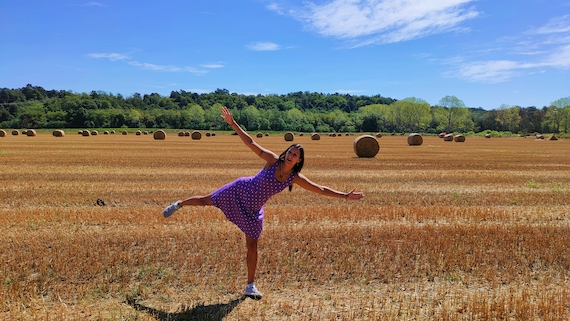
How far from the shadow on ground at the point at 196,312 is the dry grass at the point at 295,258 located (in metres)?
0.03

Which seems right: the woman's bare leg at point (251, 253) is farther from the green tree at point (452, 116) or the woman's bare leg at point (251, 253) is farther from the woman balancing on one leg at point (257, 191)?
the green tree at point (452, 116)

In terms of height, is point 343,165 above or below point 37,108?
below

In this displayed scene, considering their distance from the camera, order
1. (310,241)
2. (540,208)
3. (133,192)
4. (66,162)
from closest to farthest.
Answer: (310,241)
(540,208)
(133,192)
(66,162)

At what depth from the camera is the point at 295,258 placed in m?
7.45

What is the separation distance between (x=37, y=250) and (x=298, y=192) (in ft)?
27.1

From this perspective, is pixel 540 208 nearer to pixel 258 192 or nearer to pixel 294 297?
pixel 294 297

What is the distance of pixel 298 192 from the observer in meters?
14.2

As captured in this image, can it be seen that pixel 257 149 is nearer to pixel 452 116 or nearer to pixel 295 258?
pixel 295 258

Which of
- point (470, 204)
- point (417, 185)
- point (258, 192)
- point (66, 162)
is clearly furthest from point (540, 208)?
point (66, 162)

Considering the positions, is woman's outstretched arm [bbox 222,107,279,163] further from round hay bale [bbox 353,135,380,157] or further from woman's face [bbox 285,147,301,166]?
round hay bale [bbox 353,135,380,157]

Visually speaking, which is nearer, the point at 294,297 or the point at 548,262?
the point at 294,297

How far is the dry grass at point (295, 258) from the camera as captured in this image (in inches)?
221

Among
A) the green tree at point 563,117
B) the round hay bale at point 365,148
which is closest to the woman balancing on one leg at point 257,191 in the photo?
the round hay bale at point 365,148

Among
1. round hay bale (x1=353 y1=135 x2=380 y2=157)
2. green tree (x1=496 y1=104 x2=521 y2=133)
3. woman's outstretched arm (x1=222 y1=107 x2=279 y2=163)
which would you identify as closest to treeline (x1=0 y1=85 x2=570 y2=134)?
green tree (x1=496 y1=104 x2=521 y2=133)
